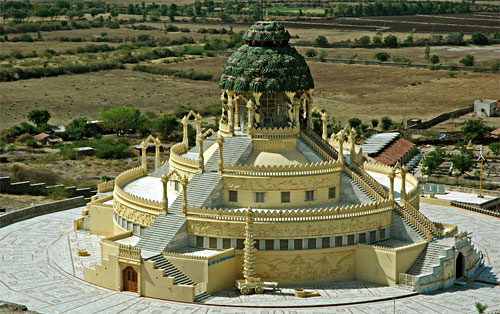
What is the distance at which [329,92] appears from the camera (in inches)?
6890

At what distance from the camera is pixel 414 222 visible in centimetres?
6988

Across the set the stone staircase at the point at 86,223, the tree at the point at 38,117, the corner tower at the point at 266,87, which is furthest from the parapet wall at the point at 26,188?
the tree at the point at 38,117

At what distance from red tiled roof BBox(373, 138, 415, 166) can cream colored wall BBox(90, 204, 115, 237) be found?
37325mm

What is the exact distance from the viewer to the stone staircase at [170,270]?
64.1 m

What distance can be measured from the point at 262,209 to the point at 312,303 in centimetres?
835

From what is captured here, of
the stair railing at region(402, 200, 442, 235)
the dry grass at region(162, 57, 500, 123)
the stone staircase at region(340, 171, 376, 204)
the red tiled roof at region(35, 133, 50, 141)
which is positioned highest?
the stone staircase at region(340, 171, 376, 204)

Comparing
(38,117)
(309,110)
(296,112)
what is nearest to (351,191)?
(296,112)

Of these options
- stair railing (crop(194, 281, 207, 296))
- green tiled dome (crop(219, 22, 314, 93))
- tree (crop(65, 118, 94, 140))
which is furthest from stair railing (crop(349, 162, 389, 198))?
tree (crop(65, 118, 94, 140))

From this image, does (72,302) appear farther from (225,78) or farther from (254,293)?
(225,78)

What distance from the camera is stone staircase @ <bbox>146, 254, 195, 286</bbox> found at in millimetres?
64125

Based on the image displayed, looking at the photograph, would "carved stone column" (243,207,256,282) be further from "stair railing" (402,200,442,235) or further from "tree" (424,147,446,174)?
"tree" (424,147,446,174)

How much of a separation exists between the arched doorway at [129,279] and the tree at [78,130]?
66.0m

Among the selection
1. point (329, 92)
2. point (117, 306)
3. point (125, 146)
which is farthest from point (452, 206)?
point (329, 92)

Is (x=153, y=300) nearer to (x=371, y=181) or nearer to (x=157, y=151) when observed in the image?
(x=371, y=181)
